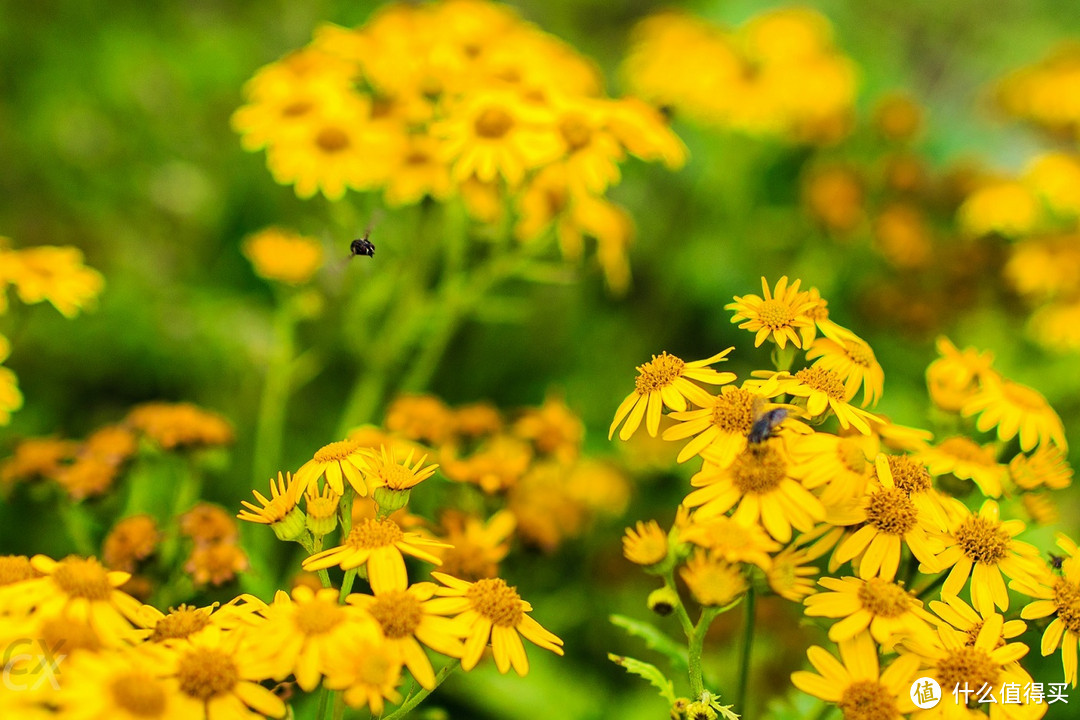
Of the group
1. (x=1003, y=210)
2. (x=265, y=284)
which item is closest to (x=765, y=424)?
(x=1003, y=210)

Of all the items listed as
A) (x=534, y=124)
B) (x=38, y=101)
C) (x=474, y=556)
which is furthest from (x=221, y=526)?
(x=38, y=101)

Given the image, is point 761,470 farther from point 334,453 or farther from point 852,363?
point 334,453

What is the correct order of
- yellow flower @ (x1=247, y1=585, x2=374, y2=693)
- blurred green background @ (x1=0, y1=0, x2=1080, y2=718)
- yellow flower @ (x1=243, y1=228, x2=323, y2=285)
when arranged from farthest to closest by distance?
blurred green background @ (x1=0, y1=0, x2=1080, y2=718), yellow flower @ (x1=243, y1=228, x2=323, y2=285), yellow flower @ (x1=247, y1=585, x2=374, y2=693)

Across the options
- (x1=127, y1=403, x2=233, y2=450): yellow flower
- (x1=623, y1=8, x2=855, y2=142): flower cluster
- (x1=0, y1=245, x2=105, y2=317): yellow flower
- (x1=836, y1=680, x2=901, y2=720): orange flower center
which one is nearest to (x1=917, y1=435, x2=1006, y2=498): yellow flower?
(x1=836, y1=680, x2=901, y2=720): orange flower center

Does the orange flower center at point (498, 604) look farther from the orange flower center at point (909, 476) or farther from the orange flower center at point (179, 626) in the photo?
the orange flower center at point (909, 476)

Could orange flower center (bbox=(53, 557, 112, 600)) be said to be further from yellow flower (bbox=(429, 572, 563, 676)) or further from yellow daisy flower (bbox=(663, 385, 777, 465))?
yellow daisy flower (bbox=(663, 385, 777, 465))

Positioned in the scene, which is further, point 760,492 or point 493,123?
point 493,123

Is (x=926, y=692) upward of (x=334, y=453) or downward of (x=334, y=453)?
downward
